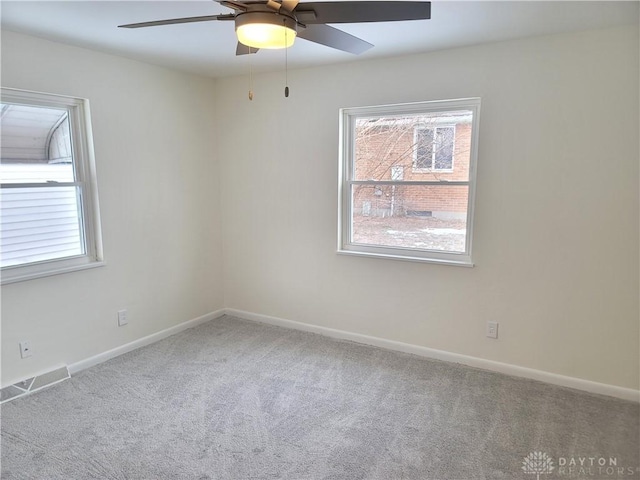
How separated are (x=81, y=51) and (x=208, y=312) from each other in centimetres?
245

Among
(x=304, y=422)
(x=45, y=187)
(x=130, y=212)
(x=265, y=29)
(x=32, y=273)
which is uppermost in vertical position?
(x=265, y=29)

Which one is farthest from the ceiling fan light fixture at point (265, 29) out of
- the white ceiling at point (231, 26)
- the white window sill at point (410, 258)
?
the white window sill at point (410, 258)

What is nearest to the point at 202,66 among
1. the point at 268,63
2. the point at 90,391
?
the point at 268,63

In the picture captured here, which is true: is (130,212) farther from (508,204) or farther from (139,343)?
(508,204)

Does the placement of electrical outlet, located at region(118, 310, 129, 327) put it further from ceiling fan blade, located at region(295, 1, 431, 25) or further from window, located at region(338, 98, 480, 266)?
ceiling fan blade, located at region(295, 1, 431, 25)

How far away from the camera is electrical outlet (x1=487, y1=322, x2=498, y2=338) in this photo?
116 inches

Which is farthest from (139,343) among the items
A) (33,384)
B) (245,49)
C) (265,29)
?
(265,29)

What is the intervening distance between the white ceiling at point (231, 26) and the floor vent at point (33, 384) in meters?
2.24

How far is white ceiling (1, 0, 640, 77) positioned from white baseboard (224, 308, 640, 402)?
2.23 meters

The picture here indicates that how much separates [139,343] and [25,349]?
842 millimetres

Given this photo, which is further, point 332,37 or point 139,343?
point 139,343

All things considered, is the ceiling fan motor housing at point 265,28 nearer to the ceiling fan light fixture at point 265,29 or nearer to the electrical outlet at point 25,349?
the ceiling fan light fixture at point 265,29

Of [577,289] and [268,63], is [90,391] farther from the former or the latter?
[577,289]

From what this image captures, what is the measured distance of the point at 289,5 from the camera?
1.53m
